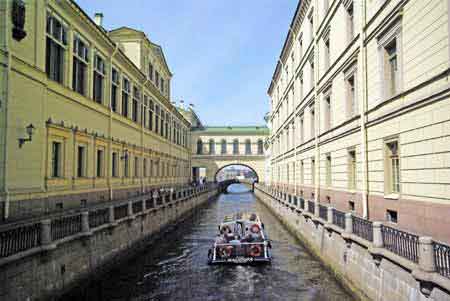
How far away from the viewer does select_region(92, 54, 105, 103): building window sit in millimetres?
22578

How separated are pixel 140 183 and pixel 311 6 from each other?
20.0 meters

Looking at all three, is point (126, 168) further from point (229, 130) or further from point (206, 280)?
point (229, 130)

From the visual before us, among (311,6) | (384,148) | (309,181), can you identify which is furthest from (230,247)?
(311,6)

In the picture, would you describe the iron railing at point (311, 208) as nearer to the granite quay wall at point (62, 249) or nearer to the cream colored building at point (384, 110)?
the cream colored building at point (384, 110)

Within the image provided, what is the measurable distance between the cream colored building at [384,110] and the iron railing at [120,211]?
1051 centimetres

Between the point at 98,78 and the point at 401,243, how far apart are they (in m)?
20.1

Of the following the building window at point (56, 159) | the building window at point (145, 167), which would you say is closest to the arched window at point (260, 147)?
the building window at point (145, 167)

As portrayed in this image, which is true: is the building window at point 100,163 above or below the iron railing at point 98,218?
above

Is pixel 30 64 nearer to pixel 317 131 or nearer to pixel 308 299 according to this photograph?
pixel 308 299

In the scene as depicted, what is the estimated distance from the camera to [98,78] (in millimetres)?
23312

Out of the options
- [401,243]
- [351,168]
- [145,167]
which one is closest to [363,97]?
[351,168]

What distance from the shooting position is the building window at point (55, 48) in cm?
1652

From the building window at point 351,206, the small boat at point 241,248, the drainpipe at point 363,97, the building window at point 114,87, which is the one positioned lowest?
the small boat at point 241,248

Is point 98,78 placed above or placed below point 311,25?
below
